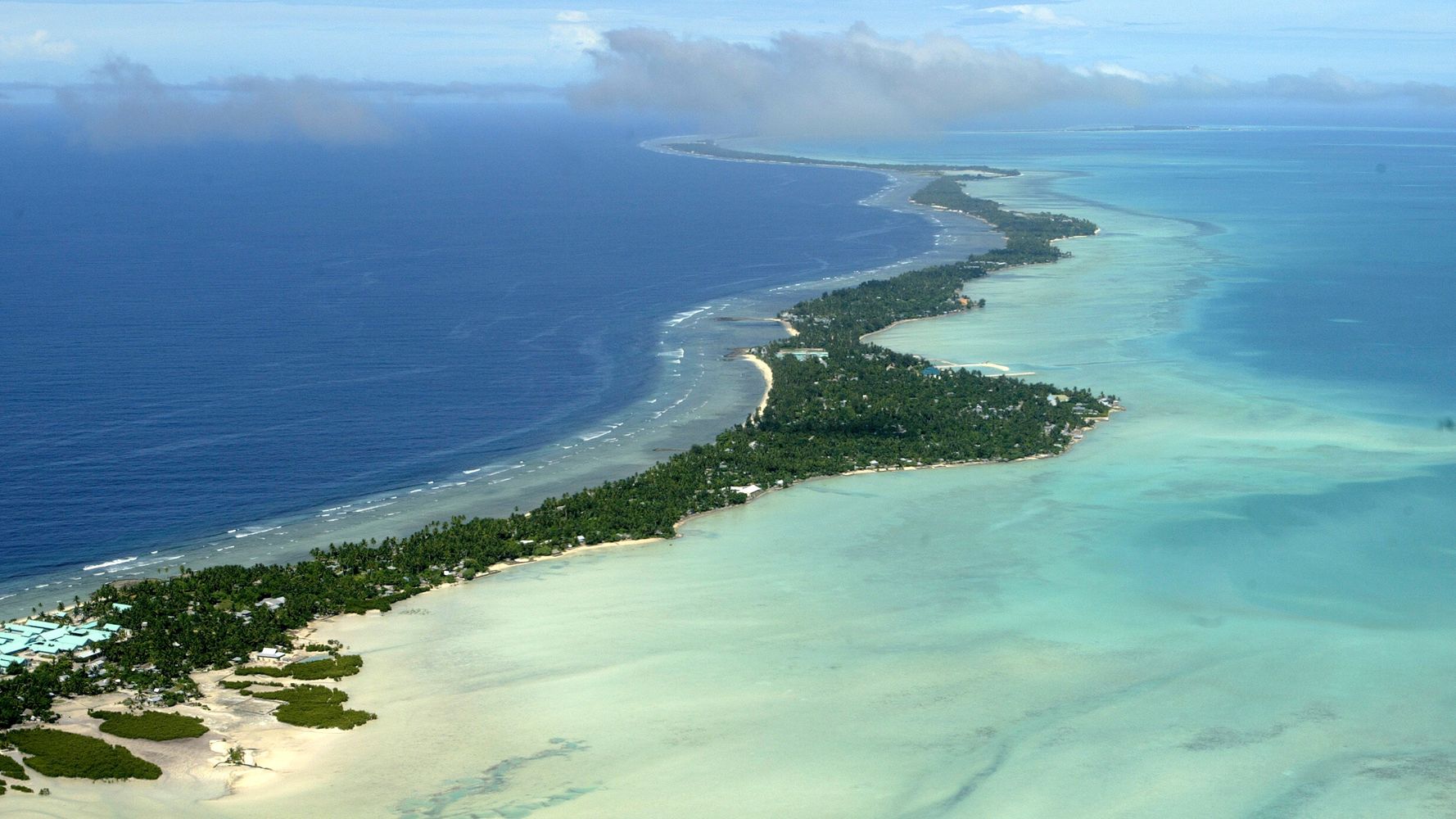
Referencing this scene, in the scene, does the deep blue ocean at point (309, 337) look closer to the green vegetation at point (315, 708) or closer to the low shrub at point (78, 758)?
the green vegetation at point (315, 708)

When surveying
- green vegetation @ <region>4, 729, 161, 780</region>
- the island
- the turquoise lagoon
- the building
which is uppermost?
the building

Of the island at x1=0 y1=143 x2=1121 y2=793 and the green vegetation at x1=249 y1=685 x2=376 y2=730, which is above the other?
the island at x1=0 y1=143 x2=1121 y2=793

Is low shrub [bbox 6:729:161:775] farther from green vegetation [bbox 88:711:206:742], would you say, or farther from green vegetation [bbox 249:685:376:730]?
green vegetation [bbox 249:685:376:730]

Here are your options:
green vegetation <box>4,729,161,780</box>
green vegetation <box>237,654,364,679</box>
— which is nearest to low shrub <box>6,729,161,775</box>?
green vegetation <box>4,729,161,780</box>

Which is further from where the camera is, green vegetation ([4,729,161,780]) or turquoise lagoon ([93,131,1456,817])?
turquoise lagoon ([93,131,1456,817])

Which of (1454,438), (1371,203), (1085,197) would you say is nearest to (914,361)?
(1454,438)

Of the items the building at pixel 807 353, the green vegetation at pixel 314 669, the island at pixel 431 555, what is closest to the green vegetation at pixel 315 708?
the island at pixel 431 555

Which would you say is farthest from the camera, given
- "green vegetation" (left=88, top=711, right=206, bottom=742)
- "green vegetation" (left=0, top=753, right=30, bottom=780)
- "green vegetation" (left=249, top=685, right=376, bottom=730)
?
"green vegetation" (left=249, top=685, right=376, bottom=730)

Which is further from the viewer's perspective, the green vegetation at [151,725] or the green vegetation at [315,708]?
the green vegetation at [315,708]
